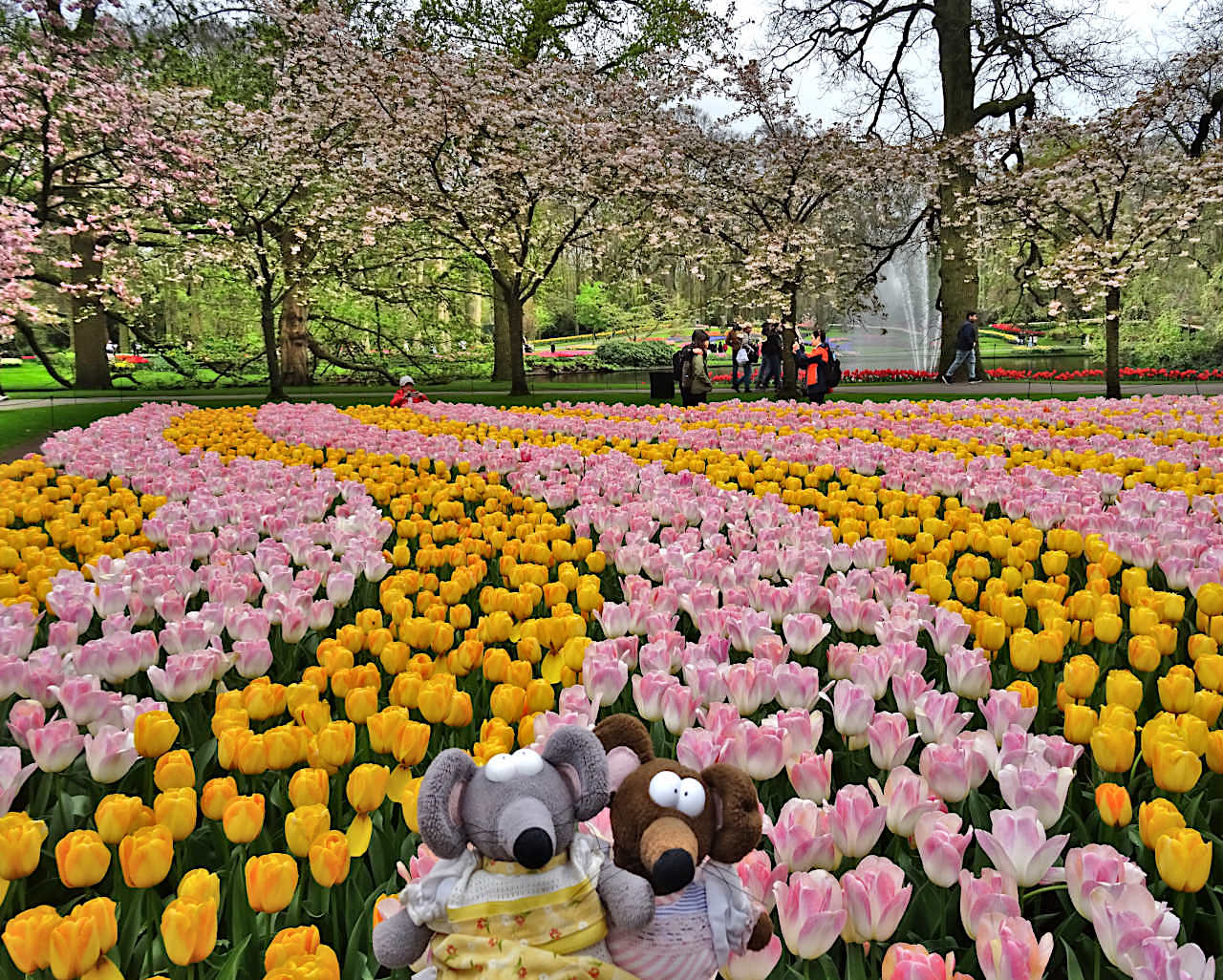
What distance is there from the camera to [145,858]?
4.44 ft

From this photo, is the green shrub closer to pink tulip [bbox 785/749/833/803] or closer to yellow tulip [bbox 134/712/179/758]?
yellow tulip [bbox 134/712/179/758]

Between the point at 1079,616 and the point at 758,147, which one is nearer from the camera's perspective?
the point at 1079,616

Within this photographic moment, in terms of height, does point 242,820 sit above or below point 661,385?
below

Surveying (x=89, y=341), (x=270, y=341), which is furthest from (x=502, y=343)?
(x=89, y=341)

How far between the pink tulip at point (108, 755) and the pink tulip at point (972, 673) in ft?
6.02

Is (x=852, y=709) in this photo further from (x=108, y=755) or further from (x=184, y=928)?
(x=108, y=755)

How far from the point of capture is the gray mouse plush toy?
104 centimetres

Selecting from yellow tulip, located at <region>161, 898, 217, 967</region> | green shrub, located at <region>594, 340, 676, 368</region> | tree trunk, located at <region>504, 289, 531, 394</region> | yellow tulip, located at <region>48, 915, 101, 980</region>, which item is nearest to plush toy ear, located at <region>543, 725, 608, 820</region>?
yellow tulip, located at <region>161, 898, 217, 967</region>

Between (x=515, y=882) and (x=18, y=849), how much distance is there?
0.90m

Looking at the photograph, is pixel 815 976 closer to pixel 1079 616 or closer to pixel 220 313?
pixel 1079 616

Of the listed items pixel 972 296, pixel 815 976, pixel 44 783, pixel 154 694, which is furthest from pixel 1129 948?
pixel 972 296

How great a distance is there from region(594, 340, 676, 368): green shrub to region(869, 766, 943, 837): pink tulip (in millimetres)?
35154

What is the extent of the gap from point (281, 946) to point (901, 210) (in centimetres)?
2719

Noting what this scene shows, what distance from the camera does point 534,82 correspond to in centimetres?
1920
